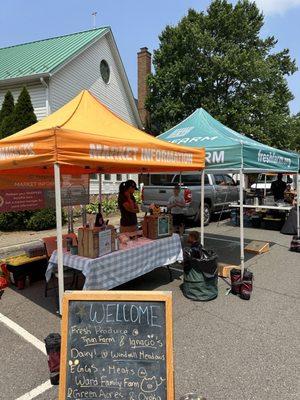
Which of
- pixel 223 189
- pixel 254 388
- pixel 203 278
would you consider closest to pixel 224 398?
pixel 254 388

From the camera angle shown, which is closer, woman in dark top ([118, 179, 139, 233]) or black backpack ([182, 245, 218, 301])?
black backpack ([182, 245, 218, 301])

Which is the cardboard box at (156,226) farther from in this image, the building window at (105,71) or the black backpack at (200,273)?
the building window at (105,71)

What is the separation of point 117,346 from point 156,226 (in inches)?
136

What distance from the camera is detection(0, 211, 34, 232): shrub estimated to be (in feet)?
36.5

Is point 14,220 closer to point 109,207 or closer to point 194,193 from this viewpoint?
point 109,207

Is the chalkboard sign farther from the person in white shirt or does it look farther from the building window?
the building window

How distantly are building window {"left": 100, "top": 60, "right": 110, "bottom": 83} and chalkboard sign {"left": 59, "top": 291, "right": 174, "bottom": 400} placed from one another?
1722cm

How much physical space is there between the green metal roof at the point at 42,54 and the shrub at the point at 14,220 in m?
5.99

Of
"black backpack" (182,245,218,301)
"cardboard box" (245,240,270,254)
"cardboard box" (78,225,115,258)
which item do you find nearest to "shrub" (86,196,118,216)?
"cardboard box" (245,240,270,254)

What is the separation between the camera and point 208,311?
4.97 m

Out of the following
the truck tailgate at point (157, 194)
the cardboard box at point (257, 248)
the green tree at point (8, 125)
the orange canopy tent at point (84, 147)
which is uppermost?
the green tree at point (8, 125)

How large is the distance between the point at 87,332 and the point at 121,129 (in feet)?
11.3

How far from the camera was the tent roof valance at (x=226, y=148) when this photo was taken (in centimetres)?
595

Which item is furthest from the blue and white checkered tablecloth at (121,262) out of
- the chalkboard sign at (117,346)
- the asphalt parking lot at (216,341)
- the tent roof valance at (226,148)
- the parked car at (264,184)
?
the parked car at (264,184)
